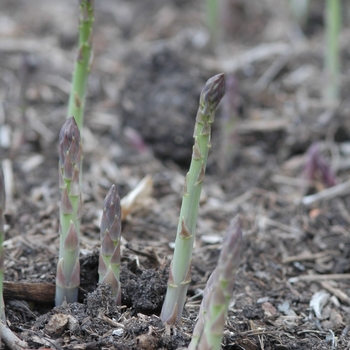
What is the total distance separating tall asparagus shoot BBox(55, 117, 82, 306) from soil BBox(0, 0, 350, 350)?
0.11m

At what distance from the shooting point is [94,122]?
5.55 meters

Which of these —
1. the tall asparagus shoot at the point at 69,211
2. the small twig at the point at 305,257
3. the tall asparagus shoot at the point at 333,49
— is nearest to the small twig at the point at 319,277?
the small twig at the point at 305,257

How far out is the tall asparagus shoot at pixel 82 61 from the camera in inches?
120

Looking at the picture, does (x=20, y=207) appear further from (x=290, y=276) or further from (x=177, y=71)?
(x=177, y=71)

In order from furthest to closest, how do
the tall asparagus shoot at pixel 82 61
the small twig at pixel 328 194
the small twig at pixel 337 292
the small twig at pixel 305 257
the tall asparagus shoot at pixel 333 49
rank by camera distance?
the tall asparagus shoot at pixel 333 49 → the small twig at pixel 328 194 → the small twig at pixel 305 257 → the small twig at pixel 337 292 → the tall asparagus shoot at pixel 82 61

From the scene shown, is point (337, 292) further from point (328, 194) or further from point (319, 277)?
point (328, 194)

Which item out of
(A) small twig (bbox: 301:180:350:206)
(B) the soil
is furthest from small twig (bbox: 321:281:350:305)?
(A) small twig (bbox: 301:180:350:206)

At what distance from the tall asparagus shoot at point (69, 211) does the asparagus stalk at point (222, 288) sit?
79 cm

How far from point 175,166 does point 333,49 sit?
6.47 feet

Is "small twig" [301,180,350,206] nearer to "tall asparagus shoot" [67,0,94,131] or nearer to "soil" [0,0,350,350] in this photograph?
"soil" [0,0,350,350]

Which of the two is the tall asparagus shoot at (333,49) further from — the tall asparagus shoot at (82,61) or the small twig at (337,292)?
the tall asparagus shoot at (82,61)

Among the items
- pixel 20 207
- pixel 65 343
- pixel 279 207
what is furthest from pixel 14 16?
pixel 65 343

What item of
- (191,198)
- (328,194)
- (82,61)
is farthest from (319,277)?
(82,61)

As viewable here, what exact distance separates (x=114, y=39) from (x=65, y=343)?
17.8 ft
